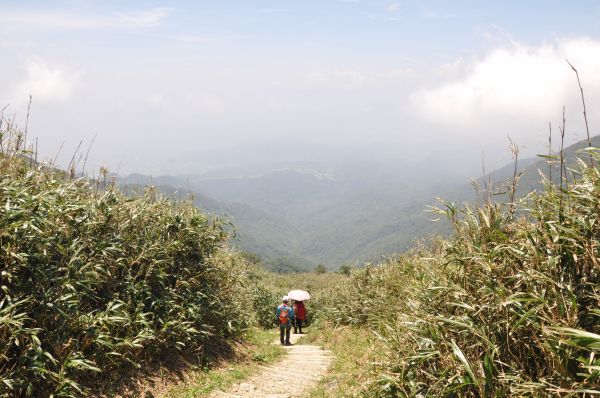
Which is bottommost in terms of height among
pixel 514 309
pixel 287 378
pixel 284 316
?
pixel 284 316

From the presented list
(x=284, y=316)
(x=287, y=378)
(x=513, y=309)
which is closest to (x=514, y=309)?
(x=513, y=309)

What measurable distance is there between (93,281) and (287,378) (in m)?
5.52

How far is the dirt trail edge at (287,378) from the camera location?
8.44 meters

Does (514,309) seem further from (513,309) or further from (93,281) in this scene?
(93,281)

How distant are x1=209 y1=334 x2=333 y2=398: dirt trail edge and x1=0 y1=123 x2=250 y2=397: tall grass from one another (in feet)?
5.40

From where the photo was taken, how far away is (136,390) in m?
7.32

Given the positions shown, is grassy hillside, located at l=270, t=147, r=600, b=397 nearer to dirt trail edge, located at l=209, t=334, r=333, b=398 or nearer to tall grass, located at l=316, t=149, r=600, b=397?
tall grass, located at l=316, t=149, r=600, b=397

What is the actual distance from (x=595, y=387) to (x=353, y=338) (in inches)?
432

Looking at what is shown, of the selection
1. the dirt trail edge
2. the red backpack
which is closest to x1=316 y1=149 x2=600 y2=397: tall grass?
the dirt trail edge

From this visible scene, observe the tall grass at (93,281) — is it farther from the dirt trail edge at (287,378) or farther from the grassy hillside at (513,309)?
the grassy hillside at (513,309)

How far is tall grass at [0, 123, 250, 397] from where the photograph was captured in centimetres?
563

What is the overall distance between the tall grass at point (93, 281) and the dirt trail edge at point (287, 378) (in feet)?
5.40

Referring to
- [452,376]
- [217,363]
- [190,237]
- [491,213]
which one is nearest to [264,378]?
[217,363]

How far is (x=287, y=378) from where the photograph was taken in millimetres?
9836
